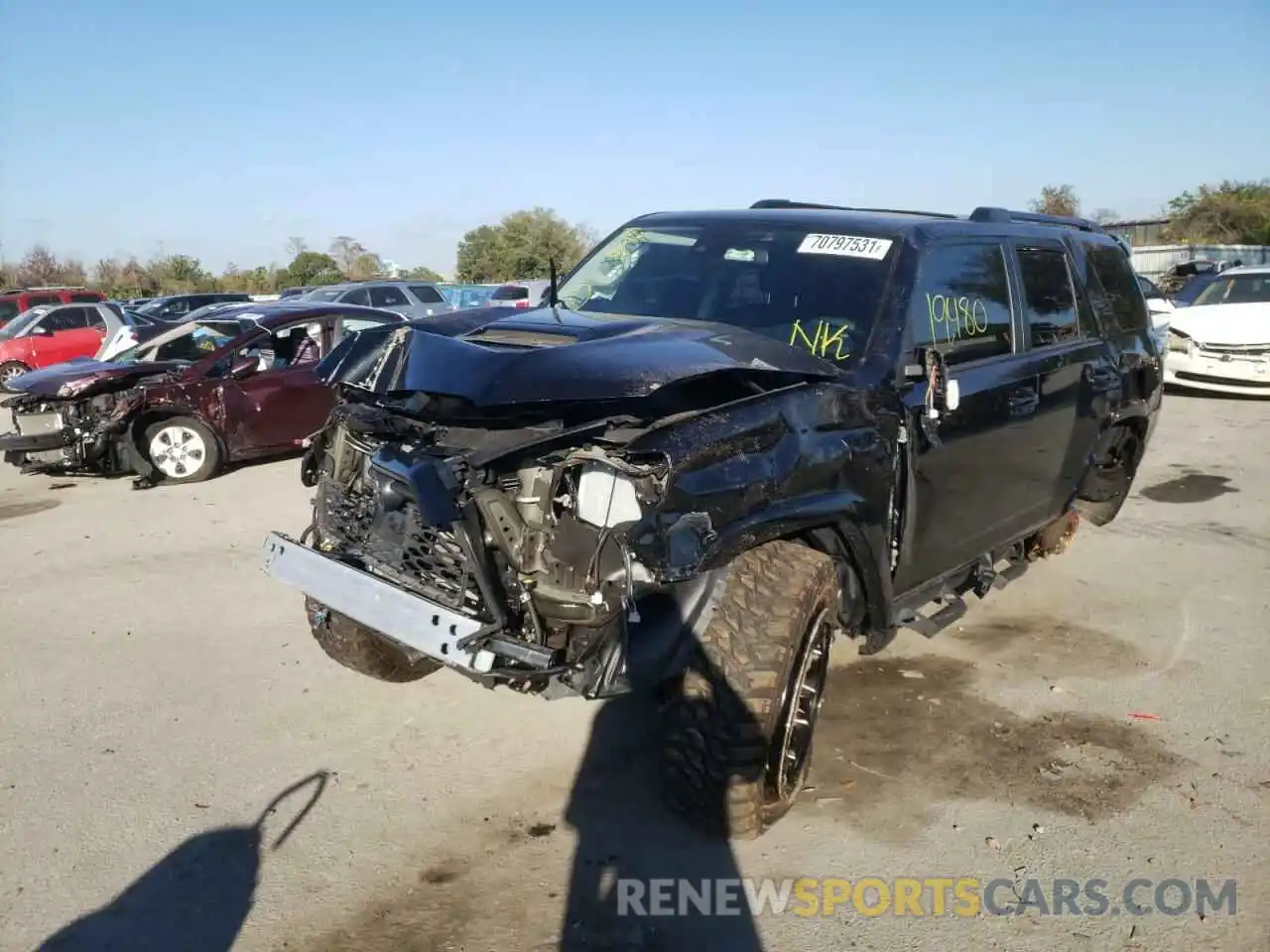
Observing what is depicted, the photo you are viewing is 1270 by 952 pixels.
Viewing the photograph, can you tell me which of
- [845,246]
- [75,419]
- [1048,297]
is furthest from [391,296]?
[845,246]

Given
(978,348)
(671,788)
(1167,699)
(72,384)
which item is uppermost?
(978,348)

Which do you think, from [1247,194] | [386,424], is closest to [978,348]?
[386,424]

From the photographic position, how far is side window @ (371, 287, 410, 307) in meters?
20.2

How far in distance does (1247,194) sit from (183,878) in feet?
174

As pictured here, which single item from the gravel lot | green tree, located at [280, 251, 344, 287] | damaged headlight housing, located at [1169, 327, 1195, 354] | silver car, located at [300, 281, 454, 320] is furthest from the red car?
green tree, located at [280, 251, 344, 287]

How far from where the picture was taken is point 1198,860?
3.18 m

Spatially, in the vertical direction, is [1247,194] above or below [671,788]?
above

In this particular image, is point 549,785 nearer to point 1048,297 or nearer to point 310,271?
point 1048,297

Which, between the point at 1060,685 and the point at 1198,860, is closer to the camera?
the point at 1198,860

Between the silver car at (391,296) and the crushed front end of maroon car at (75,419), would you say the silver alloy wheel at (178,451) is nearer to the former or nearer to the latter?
the crushed front end of maroon car at (75,419)

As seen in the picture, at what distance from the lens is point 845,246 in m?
4.13

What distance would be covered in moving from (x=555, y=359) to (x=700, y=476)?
2.17ft

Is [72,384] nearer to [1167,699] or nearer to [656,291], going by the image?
[656,291]

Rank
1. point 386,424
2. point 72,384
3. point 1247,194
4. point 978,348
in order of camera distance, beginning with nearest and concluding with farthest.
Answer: point 386,424
point 978,348
point 72,384
point 1247,194
